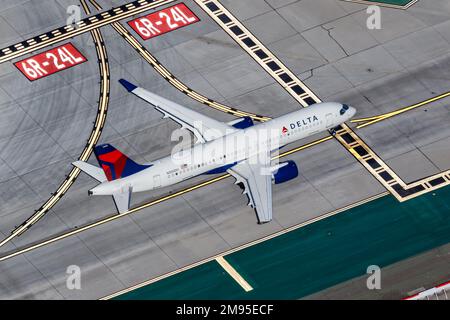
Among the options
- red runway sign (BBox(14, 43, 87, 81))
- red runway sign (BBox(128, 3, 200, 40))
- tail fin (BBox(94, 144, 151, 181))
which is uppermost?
red runway sign (BBox(128, 3, 200, 40))

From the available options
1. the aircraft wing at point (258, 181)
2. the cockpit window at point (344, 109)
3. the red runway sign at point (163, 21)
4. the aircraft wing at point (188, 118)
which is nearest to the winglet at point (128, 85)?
the aircraft wing at point (188, 118)

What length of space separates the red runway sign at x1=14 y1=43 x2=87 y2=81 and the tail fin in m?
25.5

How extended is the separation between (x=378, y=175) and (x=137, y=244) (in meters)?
28.9

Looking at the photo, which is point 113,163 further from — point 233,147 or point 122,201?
point 233,147

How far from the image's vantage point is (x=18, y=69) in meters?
183

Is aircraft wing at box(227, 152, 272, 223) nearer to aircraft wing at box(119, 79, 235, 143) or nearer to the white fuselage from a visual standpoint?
the white fuselage

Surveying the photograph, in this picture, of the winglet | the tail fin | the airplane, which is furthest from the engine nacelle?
the winglet

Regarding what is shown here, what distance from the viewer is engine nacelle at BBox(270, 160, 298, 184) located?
165625 mm

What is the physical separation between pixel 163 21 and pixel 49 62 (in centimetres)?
1553

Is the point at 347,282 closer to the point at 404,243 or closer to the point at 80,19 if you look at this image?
the point at 404,243

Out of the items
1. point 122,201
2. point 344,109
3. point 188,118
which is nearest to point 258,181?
point 188,118

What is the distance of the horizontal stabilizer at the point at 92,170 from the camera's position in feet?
531

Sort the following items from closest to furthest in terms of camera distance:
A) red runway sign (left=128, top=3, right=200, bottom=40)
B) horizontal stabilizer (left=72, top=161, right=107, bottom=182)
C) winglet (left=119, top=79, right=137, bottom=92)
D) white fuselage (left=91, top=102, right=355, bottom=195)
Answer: horizontal stabilizer (left=72, top=161, right=107, bottom=182) → white fuselage (left=91, top=102, right=355, bottom=195) → winglet (left=119, top=79, right=137, bottom=92) → red runway sign (left=128, top=3, right=200, bottom=40)
